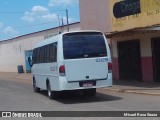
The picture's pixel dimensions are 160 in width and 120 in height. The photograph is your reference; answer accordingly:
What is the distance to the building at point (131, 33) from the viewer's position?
22.7m

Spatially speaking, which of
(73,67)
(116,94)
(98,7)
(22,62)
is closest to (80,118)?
(73,67)

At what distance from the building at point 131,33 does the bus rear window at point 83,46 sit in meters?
4.59

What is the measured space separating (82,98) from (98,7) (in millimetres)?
11710

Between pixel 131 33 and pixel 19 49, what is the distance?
1187 inches

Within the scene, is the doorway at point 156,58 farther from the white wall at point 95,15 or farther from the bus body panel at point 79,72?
the bus body panel at point 79,72

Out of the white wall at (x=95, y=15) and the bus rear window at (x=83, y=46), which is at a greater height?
the white wall at (x=95, y=15)

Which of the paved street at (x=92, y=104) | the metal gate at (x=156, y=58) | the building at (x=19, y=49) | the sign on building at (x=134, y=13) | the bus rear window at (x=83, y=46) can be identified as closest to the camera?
the paved street at (x=92, y=104)

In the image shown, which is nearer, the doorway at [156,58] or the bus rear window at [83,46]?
the bus rear window at [83,46]

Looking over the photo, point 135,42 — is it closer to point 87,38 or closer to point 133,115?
point 87,38

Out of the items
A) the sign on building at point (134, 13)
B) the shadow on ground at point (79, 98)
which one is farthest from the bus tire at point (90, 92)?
the sign on building at point (134, 13)

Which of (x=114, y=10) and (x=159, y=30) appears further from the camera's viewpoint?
(x=114, y=10)

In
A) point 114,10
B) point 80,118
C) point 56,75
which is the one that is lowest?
point 80,118

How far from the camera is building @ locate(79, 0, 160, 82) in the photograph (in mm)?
22719

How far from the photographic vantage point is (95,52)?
55.1ft
